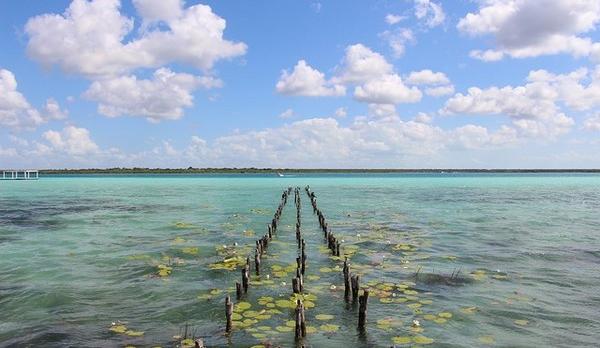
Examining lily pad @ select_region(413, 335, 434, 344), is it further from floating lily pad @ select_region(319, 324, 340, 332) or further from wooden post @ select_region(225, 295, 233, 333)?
wooden post @ select_region(225, 295, 233, 333)

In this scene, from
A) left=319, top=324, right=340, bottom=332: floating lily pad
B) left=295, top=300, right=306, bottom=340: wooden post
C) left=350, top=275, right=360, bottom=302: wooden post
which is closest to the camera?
left=295, top=300, right=306, bottom=340: wooden post

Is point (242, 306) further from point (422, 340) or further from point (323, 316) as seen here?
point (422, 340)

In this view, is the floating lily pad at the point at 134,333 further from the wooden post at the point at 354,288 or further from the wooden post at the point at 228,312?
the wooden post at the point at 354,288

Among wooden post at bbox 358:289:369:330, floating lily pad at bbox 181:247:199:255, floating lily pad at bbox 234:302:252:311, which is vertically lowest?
floating lily pad at bbox 234:302:252:311

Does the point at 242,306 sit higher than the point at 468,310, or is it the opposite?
the point at 242,306

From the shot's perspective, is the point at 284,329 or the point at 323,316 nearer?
the point at 284,329

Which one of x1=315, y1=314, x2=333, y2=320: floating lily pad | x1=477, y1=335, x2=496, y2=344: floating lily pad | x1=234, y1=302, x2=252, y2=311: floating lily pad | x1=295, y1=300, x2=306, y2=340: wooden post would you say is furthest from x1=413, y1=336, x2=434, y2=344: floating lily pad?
x1=234, y1=302, x2=252, y2=311: floating lily pad

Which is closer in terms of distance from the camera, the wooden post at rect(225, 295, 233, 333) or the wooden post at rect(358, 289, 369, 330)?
the wooden post at rect(225, 295, 233, 333)

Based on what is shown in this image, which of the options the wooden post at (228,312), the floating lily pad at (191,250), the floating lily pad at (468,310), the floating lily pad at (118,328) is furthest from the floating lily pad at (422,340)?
the floating lily pad at (191,250)

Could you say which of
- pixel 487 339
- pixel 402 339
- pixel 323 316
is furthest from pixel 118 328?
pixel 487 339

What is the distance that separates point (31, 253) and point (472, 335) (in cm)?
2179

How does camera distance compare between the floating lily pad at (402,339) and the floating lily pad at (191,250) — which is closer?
the floating lily pad at (402,339)

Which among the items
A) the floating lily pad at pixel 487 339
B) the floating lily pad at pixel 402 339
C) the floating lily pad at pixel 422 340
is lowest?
the floating lily pad at pixel 487 339

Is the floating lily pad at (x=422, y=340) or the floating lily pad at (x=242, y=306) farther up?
the floating lily pad at (x=242, y=306)
